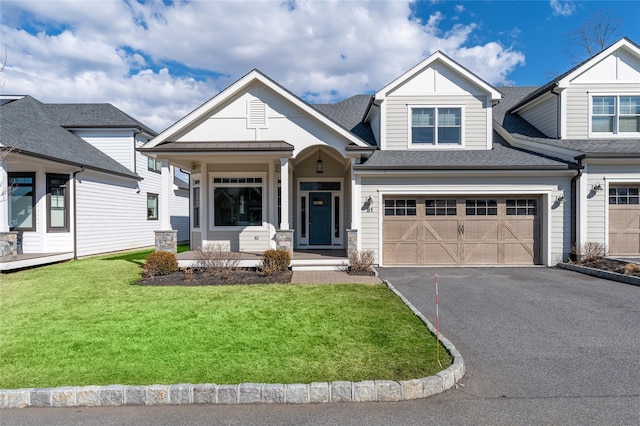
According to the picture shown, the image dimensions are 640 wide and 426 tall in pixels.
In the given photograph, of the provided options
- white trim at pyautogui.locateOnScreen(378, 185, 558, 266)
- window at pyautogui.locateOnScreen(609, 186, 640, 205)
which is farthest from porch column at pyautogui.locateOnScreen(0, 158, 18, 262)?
window at pyautogui.locateOnScreen(609, 186, 640, 205)

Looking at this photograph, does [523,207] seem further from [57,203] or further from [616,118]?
[57,203]

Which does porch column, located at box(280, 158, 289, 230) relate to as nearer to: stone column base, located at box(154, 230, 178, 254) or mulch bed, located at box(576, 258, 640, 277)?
stone column base, located at box(154, 230, 178, 254)

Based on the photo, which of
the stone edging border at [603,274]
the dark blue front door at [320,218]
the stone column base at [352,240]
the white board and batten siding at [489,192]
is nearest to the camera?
the stone edging border at [603,274]

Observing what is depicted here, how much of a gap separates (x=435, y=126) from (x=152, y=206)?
15888 millimetres

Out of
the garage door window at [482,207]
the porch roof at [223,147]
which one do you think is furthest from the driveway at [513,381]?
the porch roof at [223,147]

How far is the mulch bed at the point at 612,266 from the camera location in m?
9.24

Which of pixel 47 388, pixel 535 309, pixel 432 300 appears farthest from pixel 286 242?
pixel 47 388

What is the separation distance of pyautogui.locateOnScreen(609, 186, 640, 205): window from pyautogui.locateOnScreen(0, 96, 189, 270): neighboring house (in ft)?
48.0

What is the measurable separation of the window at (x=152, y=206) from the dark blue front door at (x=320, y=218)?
10.9 metres

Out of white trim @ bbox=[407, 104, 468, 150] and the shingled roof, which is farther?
white trim @ bbox=[407, 104, 468, 150]

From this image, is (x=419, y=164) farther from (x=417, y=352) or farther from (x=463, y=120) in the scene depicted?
(x=417, y=352)

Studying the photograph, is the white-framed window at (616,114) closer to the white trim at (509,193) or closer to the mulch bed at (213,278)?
the white trim at (509,193)

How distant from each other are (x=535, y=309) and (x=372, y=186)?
6.03m

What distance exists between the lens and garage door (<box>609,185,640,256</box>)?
1137 centimetres
